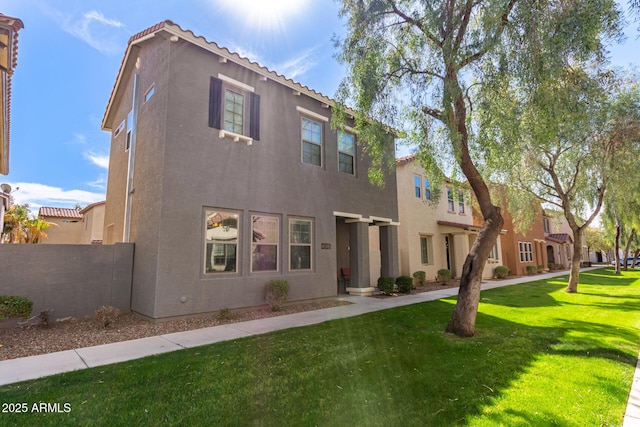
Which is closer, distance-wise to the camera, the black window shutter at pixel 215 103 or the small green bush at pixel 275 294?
the black window shutter at pixel 215 103

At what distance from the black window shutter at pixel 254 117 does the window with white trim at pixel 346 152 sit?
3.64 m

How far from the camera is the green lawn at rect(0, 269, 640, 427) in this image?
3434 mm

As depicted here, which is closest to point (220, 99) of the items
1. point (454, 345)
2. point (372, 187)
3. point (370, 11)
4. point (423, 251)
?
point (370, 11)

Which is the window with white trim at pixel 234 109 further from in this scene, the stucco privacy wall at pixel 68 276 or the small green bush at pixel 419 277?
the small green bush at pixel 419 277

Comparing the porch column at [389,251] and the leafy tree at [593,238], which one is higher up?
the leafy tree at [593,238]

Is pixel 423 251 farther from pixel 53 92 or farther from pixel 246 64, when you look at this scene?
pixel 53 92

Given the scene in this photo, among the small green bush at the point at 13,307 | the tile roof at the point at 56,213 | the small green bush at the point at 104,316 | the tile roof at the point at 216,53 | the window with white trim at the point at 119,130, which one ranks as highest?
the tile roof at the point at 216,53

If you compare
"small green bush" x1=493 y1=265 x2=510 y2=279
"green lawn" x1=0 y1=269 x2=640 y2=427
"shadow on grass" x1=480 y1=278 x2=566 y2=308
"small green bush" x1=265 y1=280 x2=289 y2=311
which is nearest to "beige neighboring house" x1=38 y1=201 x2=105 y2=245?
"small green bush" x1=265 y1=280 x2=289 y2=311

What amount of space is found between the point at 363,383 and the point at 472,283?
3652mm

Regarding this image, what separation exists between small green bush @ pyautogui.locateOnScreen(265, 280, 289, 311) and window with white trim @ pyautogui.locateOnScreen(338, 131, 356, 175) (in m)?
5.07

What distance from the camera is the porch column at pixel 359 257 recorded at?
480 inches

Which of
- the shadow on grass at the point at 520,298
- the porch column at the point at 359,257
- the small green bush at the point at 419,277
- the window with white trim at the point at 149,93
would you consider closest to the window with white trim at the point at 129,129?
the window with white trim at the point at 149,93

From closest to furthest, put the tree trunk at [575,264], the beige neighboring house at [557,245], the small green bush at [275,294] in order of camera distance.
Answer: the small green bush at [275,294], the tree trunk at [575,264], the beige neighboring house at [557,245]

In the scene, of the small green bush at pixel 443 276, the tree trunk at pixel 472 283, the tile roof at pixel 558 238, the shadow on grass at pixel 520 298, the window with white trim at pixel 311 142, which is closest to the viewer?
the tree trunk at pixel 472 283
